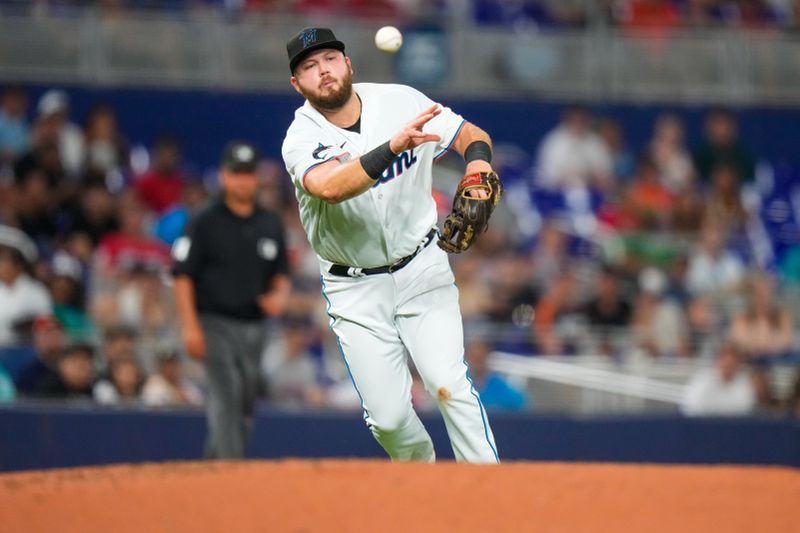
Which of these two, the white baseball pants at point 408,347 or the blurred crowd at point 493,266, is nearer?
the white baseball pants at point 408,347

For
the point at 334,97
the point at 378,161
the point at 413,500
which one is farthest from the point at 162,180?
the point at 413,500

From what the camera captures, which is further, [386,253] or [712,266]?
[712,266]

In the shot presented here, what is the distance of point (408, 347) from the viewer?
6.31 meters

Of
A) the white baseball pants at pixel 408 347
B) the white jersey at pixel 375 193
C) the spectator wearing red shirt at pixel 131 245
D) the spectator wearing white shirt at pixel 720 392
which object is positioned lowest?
the spectator wearing white shirt at pixel 720 392

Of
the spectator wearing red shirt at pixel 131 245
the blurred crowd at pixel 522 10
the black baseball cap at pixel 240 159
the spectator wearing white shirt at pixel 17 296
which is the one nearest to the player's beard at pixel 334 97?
the black baseball cap at pixel 240 159

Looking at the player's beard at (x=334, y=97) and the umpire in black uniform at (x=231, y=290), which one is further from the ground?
the player's beard at (x=334, y=97)

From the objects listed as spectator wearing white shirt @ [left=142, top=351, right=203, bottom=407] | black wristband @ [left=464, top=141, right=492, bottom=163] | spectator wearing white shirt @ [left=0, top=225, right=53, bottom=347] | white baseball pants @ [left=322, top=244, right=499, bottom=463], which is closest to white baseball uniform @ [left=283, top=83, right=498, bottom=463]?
white baseball pants @ [left=322, top=244, right=499, bottom=463]

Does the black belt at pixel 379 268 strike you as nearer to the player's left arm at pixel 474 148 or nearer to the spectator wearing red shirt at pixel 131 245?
the player's left arm at pixel 474 148

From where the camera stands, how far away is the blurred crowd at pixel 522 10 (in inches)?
551

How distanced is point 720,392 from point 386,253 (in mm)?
5635

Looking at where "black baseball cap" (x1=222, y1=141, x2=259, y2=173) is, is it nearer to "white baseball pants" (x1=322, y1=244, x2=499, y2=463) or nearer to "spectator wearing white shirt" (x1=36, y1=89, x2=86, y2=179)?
"white baseball pants" (x1=322, y1=244, x2=499, y2=463)

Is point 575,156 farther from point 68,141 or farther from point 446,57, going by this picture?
point 68,141

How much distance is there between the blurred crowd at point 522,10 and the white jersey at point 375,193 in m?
7.95

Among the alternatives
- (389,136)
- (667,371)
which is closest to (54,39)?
(667,371)
